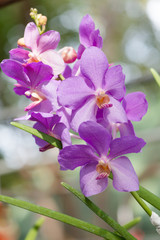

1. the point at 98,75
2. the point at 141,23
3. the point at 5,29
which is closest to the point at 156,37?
the point at 141,23

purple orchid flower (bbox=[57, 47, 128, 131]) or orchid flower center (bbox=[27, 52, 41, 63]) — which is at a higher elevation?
orchid flower center (bbox=[27, 52, 41, 63])

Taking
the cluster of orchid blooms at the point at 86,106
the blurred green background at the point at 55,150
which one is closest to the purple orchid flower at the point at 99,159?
Result: the cluster of orchid blooms at the point at 86,106

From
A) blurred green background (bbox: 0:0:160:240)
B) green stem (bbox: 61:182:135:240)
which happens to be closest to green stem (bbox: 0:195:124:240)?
green stem (bbox: 61:182:135:240)

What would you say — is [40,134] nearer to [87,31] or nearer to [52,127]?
[52,127]

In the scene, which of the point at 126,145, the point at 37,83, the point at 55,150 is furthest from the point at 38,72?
the point at 55,150

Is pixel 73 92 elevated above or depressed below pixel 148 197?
above

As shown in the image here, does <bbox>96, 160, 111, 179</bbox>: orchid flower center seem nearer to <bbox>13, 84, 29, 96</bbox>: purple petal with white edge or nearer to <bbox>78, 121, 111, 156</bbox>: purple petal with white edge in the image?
<bbox>78, 121, 111, 156</bbox>: purple petal with white edge
